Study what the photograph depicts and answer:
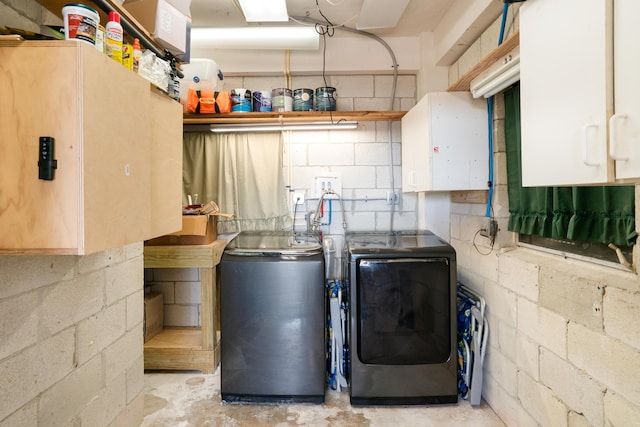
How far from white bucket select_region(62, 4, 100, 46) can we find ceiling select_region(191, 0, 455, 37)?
172 cm

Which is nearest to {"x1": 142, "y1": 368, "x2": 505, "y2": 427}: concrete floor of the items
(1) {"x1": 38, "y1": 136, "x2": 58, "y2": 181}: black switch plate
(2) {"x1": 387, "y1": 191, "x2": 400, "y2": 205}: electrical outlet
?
(2) {"x1": 387, "y1": 191, "x2": 400, "y2": 205}: electrical outlet

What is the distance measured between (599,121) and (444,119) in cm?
134

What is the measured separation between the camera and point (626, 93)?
877 mm

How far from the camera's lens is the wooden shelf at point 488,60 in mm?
1549

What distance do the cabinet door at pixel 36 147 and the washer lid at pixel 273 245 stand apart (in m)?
1.43

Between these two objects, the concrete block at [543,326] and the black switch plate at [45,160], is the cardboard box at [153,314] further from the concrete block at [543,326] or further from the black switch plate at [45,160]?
the concrete block at [543,326]

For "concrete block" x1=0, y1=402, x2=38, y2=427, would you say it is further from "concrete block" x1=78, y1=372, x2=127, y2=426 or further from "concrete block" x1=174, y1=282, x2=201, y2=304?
"concrete block" x1=174, y1=282, x2=201, y2=304

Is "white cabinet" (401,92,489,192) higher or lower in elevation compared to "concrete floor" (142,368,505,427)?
higher

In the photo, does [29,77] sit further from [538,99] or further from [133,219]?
[538,99]

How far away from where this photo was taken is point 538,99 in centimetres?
120

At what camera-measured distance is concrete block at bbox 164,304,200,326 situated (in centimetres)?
312

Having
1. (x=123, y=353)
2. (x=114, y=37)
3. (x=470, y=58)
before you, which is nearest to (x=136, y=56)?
(x=114, y=37)

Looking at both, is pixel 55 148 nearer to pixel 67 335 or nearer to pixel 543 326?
pixel 67 335

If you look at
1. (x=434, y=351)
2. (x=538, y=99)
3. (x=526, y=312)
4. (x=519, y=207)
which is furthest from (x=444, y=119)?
(x=434, y=351)
